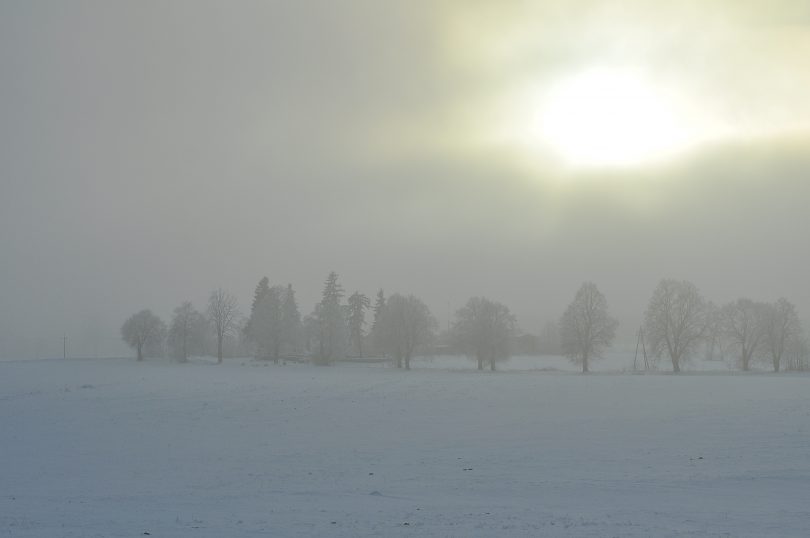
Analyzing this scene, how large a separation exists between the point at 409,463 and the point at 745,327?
85.4m

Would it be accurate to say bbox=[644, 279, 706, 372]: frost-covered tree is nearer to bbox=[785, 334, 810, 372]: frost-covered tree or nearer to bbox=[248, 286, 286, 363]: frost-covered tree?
bbox=[785, 334, 810, 372]: frost-covered tree

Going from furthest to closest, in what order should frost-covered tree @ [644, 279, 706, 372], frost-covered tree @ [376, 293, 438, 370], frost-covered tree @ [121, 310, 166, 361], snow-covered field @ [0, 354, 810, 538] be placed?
1. frost-covered tree @ [121, 310, 166, 361]
2. frost-covered tree @ [376, 293, 438, 370]
3. frost-covered tree @ [644, 279, 706, 372]
4. snow-covered field @ [0, 354, 810, 538]

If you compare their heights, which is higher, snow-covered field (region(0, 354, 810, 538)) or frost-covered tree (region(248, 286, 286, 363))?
frost-covered tree (region(248, 286, 286, 363))

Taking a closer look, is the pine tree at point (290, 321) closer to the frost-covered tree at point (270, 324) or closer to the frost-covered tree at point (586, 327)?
the frost-covered tree at point (270, 324)

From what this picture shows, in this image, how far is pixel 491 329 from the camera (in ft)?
306

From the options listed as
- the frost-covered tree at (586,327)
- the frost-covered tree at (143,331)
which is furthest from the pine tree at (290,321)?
the frost-covered tree at (586,327)

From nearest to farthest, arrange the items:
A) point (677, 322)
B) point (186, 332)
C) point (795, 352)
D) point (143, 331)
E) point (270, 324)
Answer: point (677, 322) < point (795, 352) < point (270, 324) < point (186, 332) < point (143, 331)

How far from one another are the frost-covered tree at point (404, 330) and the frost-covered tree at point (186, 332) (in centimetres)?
3758

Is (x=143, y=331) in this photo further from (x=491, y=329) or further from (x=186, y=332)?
(x=491, y=329)

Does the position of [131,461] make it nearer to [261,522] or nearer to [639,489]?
[261,522]

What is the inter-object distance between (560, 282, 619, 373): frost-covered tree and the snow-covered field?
38199 millimetres

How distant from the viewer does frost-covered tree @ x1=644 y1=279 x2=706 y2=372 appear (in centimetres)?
8494

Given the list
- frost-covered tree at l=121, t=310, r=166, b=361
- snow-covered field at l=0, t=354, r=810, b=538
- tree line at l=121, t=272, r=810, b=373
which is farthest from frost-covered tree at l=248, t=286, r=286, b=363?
snow-covered field at l=0, t=354, r=810, b=538

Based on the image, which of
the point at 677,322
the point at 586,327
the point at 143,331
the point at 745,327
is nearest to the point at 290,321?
the point at 143,331
